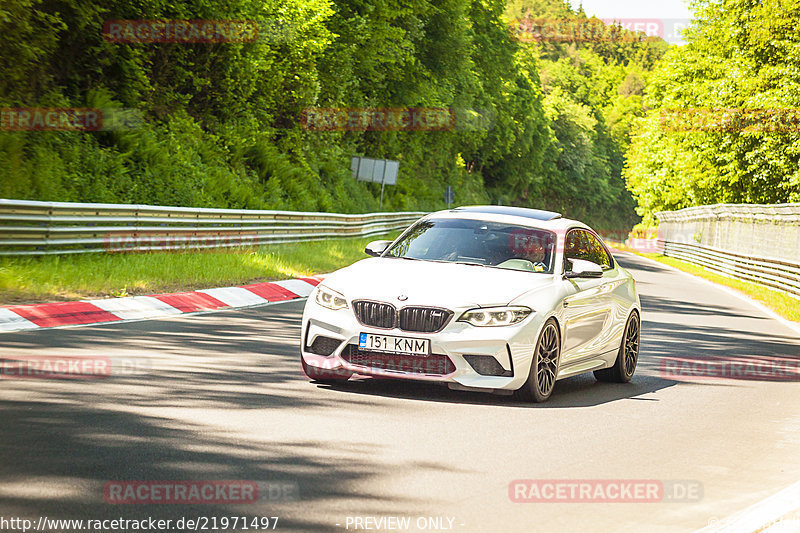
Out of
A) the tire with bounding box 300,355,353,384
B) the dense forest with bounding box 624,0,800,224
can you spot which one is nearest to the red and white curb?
the tire with bounding box 300,355,353,384

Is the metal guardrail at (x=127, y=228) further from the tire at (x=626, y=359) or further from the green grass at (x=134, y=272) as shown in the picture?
the tire at (x=626, y=359)

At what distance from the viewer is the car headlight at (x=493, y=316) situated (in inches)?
333

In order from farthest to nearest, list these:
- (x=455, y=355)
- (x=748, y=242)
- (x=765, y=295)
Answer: (x=748, y=242)
(x=765, y=295)
(x=455, y=355)

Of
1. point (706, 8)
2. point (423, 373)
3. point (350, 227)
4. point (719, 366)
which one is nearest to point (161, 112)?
point (350, 227)

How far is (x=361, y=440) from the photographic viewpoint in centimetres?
697

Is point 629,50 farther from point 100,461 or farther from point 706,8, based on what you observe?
point 100,461

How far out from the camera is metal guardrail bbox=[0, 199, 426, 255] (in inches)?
596

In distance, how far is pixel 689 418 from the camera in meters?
8.86

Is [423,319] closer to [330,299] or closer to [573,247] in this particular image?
[330,299]

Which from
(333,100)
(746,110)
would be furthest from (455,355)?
(746,110)

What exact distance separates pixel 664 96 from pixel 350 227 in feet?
139

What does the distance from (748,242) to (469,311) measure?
30.3 meters

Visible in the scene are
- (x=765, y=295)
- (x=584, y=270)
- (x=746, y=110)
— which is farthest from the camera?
(x=746, y=110)

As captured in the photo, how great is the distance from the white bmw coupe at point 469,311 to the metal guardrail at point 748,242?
1920cm
